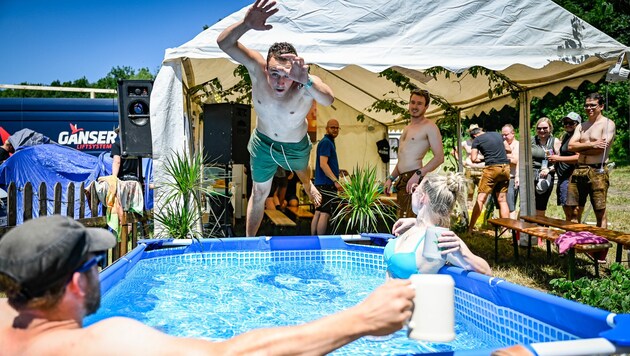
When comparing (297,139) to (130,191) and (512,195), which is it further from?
(512,195)

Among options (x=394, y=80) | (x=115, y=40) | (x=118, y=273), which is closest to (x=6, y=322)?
(x=118, y=273)

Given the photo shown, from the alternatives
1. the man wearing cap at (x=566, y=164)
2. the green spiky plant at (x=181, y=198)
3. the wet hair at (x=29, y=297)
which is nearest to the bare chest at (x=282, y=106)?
the green spiky plant at (x=181, y=198)

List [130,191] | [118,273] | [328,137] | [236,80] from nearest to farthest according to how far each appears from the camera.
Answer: [118,273], [130,191], [328,137], [236,80]

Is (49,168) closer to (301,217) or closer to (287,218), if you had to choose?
(287,218)

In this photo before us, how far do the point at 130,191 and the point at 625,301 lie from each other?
494cm

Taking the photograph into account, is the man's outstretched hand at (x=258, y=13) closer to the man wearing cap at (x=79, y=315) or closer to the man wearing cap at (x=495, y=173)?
the man wearing cap at (x=79, y=315)

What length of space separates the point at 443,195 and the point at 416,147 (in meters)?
3.30

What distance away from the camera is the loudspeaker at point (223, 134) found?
23.3ft

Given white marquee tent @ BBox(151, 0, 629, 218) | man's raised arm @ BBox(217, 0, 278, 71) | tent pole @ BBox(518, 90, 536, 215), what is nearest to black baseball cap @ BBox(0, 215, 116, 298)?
man's raised arm @ BBox(217, 0, 278, 71)

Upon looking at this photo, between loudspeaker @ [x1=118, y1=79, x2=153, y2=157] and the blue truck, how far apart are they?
4821 millimetres

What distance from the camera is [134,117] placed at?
6.18m

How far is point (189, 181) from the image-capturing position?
203 inches

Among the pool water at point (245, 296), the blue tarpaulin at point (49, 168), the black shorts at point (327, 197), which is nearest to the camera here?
the pool water at point (245, 296)

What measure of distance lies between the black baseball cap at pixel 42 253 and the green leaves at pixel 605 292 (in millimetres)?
3179
